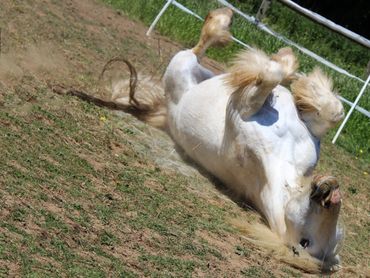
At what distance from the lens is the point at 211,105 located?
6.83 m

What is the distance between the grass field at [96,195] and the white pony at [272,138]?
0.60ft

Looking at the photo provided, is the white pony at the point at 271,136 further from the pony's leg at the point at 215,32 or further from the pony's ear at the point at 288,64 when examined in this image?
the pony's leg at the point at 215,32

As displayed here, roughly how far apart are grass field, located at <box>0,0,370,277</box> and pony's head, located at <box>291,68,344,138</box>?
76 cm

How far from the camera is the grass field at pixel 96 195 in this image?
4520mm

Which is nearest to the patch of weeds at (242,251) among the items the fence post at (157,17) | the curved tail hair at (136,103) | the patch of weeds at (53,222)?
the patch of weeds at (53,222)

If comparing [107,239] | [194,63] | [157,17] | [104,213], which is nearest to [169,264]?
[107,239]

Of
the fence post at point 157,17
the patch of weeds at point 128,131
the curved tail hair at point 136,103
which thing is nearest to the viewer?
the patch of weeds at point 128,131

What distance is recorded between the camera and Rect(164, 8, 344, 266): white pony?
5426 millimetres

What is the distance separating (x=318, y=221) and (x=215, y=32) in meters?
2.86

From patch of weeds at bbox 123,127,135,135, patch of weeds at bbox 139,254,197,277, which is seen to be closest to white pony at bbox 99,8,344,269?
patch of weeds at bbox 123,127,135,135

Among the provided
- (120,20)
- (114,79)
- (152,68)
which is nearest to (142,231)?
(114,79)

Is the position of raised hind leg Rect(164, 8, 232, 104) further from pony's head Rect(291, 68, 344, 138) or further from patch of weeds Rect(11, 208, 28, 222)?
patch of weeds Rect(11, 208, 28, 222)

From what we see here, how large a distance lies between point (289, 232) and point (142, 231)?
0.95 meters

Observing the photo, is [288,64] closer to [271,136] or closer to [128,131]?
[271,136]
